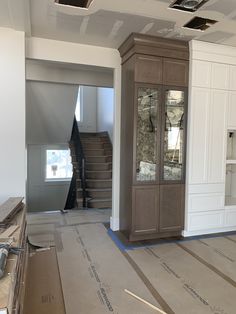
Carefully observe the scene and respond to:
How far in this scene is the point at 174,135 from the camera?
12.5 feet

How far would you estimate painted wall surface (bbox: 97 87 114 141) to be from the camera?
715cm

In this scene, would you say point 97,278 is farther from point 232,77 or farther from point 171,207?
point 232,77

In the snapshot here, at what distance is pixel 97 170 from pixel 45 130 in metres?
1.61

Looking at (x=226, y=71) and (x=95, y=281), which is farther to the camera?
(x=226, y=71)

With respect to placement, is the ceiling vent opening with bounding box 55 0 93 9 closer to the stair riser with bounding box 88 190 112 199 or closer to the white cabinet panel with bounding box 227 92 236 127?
the white cabinet panel with bounding box 227 92 236 127

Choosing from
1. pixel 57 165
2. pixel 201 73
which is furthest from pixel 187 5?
pixel 57 165

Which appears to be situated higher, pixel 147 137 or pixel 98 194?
pixel 147 137

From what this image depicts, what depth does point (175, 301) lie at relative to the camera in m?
2.25

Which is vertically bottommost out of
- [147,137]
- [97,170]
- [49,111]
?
[97,170]

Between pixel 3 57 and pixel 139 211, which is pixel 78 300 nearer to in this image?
pixel 139 211

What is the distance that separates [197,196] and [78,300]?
2.30m

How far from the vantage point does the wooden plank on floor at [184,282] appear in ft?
7.22

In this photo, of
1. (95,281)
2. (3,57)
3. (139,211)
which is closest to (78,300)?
(95,281)

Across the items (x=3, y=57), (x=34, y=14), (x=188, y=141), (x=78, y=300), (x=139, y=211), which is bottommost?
(x=78, y=300)
